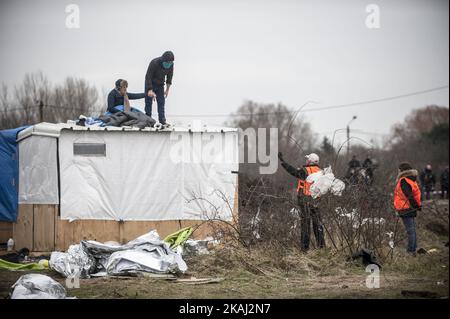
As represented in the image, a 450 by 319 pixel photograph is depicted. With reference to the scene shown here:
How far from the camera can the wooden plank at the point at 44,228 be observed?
13562 millimetres

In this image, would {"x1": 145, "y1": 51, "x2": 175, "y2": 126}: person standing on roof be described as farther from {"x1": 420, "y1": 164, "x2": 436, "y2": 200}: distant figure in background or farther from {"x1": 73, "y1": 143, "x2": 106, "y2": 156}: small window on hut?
{"x1": 420, "y1": 164, "x2": 436, "y2": 200}: distant figure in background

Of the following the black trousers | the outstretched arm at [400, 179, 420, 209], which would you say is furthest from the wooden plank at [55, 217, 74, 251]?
the outstretched arm at [400, 179, 420, 209]

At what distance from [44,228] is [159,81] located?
3.63m

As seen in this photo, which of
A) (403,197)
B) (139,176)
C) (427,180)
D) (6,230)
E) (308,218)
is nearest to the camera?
(308,218)

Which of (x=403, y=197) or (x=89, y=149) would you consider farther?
(x=89, y=149)

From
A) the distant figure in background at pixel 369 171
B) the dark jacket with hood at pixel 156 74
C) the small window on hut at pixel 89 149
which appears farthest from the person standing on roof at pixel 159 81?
the distant figure in background at pixel 369 171

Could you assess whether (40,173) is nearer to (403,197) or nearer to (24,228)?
(24,228)

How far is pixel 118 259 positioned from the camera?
33.7ft

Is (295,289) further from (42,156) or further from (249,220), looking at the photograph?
(42,156)

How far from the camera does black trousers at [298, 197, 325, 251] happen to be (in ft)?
36.9

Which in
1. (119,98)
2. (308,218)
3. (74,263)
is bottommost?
(74,263)

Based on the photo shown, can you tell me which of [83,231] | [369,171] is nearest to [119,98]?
[83,231]

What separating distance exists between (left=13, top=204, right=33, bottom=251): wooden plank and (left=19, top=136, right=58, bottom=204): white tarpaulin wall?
0.16 m
